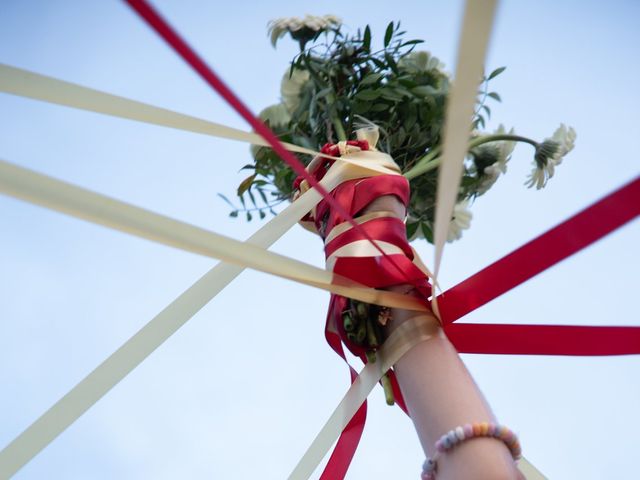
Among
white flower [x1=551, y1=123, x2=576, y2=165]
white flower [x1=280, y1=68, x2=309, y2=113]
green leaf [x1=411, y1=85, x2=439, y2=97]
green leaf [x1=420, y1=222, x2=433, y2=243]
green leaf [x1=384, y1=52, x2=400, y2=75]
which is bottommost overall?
green leaf [x1=420, y1=222, x2=433, y2=243]

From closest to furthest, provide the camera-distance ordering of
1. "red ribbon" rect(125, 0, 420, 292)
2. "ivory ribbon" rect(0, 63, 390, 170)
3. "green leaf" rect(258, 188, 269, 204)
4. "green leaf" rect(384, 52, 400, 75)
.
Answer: "red ribbon" rect(125, 0, 420, 292) → "ivory ribbon" rect(0, 63, 390, 170) → "green leaf" rect(384, 52, 400, 75) → "green leaf" rect(258, 188, 269, 204)

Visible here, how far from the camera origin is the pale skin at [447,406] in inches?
30.9

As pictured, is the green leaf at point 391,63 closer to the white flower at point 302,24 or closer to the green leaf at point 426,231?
the white flower at point 302,24

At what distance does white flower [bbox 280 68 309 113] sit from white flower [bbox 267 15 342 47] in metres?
0.09

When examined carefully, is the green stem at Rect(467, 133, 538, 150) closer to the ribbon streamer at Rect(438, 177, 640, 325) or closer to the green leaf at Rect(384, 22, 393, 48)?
the green leaf at Rect(384, 22, 393, 48)

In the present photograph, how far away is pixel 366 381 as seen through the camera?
3.32ft

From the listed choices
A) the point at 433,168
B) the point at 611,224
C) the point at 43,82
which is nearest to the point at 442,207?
the point at 611,224

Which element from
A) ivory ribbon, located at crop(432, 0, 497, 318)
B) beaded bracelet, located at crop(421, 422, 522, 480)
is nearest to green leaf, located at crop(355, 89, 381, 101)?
ivory ribbon, located at crop(432, 0, 497, 318)

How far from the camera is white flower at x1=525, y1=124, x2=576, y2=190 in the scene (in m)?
1.64

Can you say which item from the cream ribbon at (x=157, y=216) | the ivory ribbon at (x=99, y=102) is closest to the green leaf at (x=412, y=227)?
the cream ribbon at (x=157, y=216)

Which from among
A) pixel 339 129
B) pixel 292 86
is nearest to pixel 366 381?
pixel 339 129

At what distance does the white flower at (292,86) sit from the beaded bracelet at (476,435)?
1.02m

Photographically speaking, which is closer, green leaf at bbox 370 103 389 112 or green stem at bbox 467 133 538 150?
green leaf at bbox 370 103 389 112

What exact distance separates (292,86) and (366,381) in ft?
2.82
